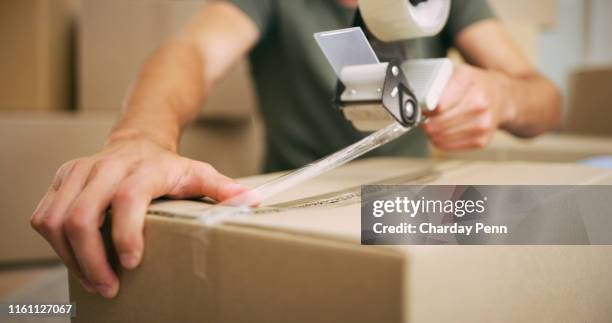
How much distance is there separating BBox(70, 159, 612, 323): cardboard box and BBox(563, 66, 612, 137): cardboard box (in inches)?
48.7

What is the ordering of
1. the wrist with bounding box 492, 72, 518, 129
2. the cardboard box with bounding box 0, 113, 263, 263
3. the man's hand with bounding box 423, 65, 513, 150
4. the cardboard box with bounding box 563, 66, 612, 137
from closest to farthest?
the man's hand with bounding box 423, 65, 513, 150 → the wrist with bounding box 492, 72, 518, 129 → the cardboard box with bounding box 0, 113, 263, 263 → the cardboard box with bounding box 563, 66, 612, 137

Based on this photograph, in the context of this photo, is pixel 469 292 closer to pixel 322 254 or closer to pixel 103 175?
pixel 322 254

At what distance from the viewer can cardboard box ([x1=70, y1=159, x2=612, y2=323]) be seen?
0.26 metres

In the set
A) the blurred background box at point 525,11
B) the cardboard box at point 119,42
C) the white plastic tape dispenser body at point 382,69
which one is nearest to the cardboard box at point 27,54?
the cardboard box at point 119,42

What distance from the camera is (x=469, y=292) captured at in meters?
0.29

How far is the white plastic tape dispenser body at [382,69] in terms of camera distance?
1.22ft

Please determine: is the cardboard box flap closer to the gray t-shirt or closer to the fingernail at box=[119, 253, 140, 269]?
the fingernail at box=[119, 253, 140, 269]

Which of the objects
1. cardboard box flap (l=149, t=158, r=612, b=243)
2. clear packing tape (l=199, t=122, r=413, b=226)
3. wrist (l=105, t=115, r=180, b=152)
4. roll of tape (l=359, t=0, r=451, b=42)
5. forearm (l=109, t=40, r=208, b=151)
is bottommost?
cardboard box flap (l=149, t=158, r=612, b=243)

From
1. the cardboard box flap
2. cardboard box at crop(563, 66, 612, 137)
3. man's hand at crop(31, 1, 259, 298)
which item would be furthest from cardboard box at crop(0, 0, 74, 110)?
cardboard box at crop(563, 66, 612, 137)

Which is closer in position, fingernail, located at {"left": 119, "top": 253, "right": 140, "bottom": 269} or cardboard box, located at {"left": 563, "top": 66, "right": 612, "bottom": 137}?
fingernail, located at {"left": 119, "top": 253, "right": 140, "bottom": 269}

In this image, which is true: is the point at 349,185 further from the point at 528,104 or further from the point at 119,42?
the point at 119,42

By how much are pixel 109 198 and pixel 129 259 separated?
0.04 meters

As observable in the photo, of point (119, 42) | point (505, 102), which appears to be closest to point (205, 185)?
point (505, 102)

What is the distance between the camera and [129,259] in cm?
33
